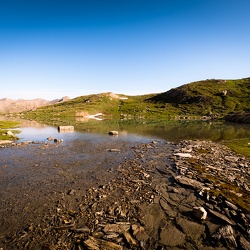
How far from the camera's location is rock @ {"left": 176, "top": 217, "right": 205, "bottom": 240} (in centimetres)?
1305

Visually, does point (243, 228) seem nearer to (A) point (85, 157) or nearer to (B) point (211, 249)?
(B) point (211, 249)

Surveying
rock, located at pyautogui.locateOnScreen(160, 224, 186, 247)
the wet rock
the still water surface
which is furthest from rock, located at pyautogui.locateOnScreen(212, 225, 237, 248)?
the still water surface

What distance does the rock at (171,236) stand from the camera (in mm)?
12391

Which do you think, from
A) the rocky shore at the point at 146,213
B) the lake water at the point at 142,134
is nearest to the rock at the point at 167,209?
the rocky shore at the point at 146,213

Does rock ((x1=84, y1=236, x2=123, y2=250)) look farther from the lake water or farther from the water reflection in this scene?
the water reflection

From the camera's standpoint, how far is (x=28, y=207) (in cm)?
1666

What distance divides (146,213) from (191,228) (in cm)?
343

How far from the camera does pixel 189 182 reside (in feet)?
68.9

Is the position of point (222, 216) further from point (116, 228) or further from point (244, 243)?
point (116, 228)

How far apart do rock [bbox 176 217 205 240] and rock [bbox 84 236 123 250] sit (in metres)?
4.67

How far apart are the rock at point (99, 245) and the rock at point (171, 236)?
2908 mm

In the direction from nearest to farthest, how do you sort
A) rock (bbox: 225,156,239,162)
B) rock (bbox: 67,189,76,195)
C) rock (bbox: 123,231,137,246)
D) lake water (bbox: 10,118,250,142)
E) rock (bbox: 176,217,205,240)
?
1. rock (bbox: 123,231,137,246)
2. rock (bbox: 176,217,205,240)
3. rock (bbox: 67,189,76,195)
4. rock (bbox: 225,156,239,162)
5. lake water (bbox: 10,118,250,142)

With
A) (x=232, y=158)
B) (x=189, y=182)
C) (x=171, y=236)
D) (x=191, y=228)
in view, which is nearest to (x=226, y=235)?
(x=191, y=228)

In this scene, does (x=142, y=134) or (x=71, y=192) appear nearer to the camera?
(x=71, y=192)
